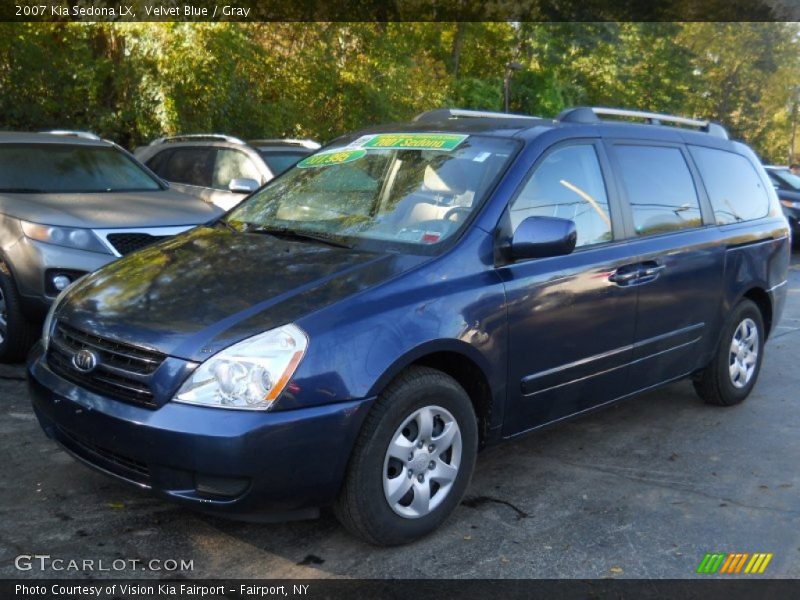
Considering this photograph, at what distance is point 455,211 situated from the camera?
Answer: 4105 millimetres

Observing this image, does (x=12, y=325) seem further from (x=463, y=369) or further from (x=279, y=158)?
(x=279, y=158)

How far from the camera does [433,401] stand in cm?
361

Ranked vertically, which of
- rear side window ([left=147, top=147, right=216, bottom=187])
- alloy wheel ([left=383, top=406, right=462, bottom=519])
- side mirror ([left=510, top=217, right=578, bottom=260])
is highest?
side mirror ([left=510, top=217, right=578, bottom=260])

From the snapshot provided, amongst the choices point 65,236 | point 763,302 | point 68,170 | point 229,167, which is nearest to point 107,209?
point 65,236

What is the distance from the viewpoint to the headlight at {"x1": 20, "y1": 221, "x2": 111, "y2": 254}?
5984 millimetres

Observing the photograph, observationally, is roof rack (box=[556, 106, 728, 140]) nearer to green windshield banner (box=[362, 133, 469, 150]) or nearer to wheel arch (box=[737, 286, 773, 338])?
green windshield banner (box=[362, 133, 469, 150])

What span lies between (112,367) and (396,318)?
1125 mm

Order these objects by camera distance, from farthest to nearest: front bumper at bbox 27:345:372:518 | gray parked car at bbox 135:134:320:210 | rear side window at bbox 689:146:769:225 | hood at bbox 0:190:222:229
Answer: gray parked car at bbox 135:134:320:210 < hood at bbox 0:190:222:229 < rear side window at bbox 689:146:769:225 < front bumper at bbox 27:345:372:518

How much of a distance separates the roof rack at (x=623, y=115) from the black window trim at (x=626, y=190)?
0.20 metres

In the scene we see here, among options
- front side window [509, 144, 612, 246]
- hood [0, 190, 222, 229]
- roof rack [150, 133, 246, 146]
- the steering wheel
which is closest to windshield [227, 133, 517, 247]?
the steering wheel

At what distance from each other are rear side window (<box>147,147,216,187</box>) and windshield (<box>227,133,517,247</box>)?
510 centimetres

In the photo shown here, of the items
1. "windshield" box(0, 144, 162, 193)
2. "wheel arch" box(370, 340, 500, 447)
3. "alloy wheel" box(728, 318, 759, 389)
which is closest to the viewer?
"wheel arch" box(370, 340, 500, 447)

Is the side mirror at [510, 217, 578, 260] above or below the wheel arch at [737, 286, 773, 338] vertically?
above

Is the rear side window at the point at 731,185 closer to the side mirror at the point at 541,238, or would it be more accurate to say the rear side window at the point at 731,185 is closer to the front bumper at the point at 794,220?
the side mirror at the point at 541,238
